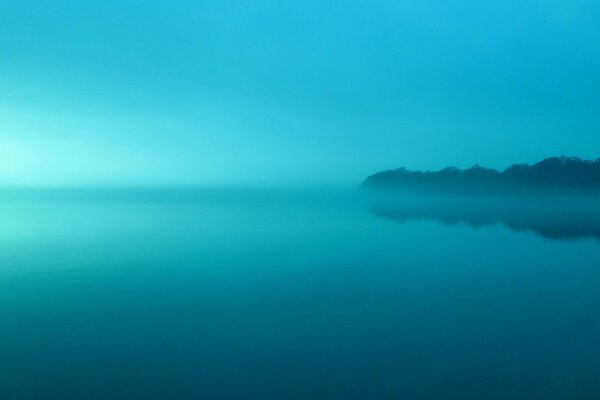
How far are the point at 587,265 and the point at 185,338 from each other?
53.2 ft

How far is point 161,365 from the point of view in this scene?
8008 millimetres

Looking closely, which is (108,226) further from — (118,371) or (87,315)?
(118,371)

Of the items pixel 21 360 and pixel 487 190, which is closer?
pixel 21 360

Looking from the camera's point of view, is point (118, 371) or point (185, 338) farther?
point (185, 338)

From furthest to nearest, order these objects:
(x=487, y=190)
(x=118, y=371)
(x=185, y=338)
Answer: (x=487, y=190)
(x=185, y=338)
(x=118, y=371)

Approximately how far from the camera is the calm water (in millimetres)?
7344

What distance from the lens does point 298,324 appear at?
10.2 m

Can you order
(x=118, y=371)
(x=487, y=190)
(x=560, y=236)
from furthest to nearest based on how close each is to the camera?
(x=487, y=190) < (x=560, y=236) < (x=118, y=371)

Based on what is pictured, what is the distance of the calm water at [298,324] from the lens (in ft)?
24.1

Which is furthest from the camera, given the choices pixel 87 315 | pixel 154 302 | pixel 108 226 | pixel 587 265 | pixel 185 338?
pixel 108 226

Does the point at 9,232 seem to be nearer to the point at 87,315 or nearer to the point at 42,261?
the point at 42,261

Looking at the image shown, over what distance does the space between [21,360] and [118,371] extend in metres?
1.97

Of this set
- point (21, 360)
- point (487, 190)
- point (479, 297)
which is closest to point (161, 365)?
point (21, 360)

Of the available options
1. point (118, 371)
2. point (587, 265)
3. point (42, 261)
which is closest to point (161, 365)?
point (118, 371)
